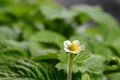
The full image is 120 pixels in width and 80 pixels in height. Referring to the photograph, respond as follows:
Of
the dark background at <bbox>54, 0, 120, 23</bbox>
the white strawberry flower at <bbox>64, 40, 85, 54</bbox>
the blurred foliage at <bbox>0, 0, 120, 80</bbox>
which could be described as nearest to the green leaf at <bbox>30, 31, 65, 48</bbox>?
the blurred foliage at <bbox>0, 0, 120, 80</bbox>

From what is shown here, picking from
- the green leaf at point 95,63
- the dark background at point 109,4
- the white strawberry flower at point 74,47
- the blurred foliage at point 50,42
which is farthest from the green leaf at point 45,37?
the dark background at point 109,4

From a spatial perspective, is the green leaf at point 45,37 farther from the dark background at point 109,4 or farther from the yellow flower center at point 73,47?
the dark background at point 109,4

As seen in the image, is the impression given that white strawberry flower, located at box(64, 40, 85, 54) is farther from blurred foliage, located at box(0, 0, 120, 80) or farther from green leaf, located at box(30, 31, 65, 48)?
green leaf, located at box(30, 31, 65, 48)

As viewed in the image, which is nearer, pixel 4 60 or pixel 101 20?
pixel 4 60

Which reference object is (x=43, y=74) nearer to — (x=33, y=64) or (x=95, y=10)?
(x=33, y=64)

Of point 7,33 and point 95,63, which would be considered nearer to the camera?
point 95,63

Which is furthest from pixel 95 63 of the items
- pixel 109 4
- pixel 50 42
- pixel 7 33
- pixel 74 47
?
pixel 109 4

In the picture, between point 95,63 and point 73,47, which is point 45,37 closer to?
point 95,63

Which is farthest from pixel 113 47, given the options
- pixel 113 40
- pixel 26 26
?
pixel 26 26
